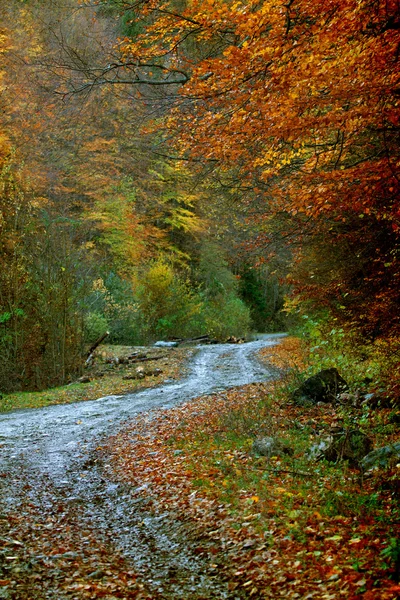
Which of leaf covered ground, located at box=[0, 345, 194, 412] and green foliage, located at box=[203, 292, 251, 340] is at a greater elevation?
green foliage, located at box=[203, 292, 251, 340]

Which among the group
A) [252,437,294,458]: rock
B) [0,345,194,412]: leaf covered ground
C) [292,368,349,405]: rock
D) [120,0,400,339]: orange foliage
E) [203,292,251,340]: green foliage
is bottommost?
[252,437,294,458]: rock

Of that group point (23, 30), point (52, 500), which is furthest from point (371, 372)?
point (23, 30)

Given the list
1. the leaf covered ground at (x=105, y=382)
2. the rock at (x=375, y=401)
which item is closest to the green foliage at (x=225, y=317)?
the leaf covered ground at (x=105, y=382)

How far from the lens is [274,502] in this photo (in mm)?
5902

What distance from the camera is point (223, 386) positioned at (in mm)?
15289

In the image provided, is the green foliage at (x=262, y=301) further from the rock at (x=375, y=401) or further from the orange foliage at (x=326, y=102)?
the rock at (x=375, y=401)

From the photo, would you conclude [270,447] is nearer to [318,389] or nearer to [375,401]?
[375,401]

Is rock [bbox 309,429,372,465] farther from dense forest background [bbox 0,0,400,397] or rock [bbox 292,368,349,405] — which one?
rock [bbox 292,368,349,405]

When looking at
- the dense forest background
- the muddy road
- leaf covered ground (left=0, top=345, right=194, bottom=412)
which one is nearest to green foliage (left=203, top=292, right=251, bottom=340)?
the dense forest background

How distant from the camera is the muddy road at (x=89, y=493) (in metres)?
4.78

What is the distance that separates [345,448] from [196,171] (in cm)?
993

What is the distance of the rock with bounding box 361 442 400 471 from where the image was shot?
6.40 metres

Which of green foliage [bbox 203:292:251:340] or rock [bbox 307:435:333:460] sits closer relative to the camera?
rock [bbox 307:435:333:460]

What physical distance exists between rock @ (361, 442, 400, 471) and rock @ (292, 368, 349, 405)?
348 cm
